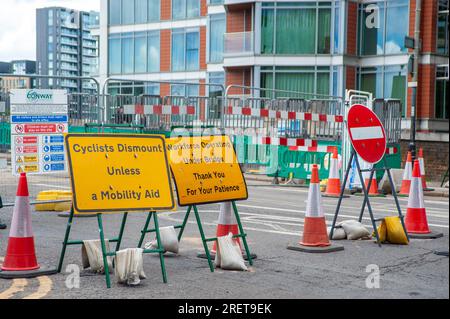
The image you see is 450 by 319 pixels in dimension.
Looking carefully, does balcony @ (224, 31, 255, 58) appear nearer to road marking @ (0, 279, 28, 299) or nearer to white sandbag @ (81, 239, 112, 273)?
white sandbag @ (81, 239, 112, 273)

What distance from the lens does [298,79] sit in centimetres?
3609

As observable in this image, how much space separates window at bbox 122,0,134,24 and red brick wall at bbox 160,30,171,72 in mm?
2876

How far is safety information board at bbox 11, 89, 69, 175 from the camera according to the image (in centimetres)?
1080

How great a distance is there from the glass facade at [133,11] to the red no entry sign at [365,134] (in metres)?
37.8

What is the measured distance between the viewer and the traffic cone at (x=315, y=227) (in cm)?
834

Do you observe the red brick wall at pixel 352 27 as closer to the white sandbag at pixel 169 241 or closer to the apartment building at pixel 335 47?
the apartment building at pixel 335 47

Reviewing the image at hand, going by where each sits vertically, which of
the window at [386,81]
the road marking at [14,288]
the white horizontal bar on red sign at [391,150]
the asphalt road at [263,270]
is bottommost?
the asphalt road at [263,270]

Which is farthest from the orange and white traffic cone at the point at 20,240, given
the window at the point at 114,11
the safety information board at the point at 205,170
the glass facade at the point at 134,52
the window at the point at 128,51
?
the window at the point at 114,11

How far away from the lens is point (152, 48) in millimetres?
45969

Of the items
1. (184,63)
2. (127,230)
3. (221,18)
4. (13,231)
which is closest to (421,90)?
(221,18)

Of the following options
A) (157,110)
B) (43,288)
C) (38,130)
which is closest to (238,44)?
(157,110)

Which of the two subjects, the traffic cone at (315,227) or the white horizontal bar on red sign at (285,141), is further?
the white horizontal bar on red sign at (285,141)

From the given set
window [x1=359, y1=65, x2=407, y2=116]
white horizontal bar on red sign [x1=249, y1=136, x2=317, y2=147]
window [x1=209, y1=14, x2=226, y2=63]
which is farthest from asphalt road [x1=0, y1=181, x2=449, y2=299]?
window [x1=209, y1=14, x2=226, y2=63]
